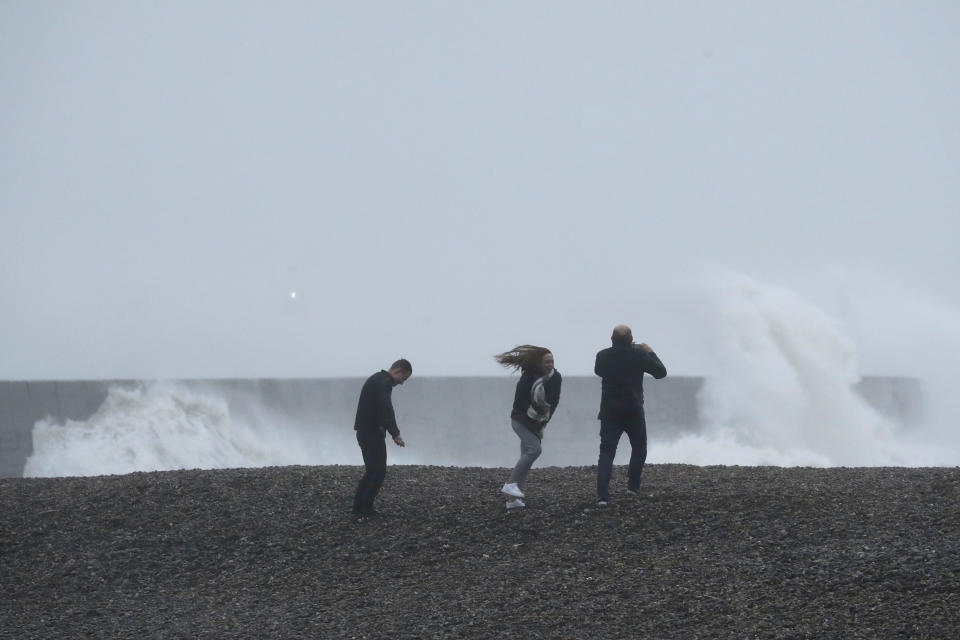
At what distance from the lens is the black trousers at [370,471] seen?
380 inches

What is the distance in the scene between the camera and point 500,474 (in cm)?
1134

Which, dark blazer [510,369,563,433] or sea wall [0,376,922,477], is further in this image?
sea wall [0,376,922,477]

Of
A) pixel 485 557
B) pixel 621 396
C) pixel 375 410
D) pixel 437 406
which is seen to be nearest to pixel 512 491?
pixel 485 557

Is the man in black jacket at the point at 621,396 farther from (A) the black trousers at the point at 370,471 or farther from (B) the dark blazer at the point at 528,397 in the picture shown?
(A) the black trousers at the point at 370,471

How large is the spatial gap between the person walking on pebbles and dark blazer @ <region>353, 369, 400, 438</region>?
105 cm

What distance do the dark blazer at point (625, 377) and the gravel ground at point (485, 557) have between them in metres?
0.76

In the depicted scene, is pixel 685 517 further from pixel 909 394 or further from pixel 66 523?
pixel 909 394

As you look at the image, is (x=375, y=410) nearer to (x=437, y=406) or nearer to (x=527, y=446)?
(x=527, y=446)

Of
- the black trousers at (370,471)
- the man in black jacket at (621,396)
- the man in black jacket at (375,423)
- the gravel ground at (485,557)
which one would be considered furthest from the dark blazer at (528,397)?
the black trousers at (370,471)

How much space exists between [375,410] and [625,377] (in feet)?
7.06

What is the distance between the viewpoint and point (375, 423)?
9.62 meters

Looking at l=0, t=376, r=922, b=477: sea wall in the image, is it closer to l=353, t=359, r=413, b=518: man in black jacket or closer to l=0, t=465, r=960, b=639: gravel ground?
l=0, t=465, r=960, b=639: gravel ground

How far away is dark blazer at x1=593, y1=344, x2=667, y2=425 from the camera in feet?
31.1

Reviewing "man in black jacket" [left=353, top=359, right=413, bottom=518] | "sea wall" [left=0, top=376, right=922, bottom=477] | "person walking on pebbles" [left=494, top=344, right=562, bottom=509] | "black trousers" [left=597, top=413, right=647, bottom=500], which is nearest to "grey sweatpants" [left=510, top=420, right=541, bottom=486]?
"person walking on pebbles" [left=494, top=344, right=562, bottom=509]
